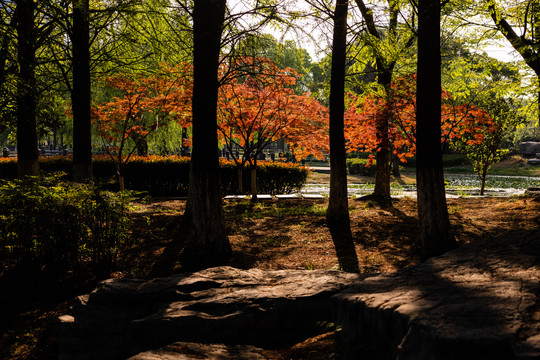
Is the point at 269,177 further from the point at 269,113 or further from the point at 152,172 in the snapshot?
the point at 152,172

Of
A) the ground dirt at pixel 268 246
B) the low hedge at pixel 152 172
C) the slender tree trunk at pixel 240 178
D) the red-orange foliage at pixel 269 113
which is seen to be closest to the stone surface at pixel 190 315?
the ground dirt at pixel 268 246

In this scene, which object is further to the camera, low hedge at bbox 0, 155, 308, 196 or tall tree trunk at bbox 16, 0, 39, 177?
low hedge at bbox 0, 155, 308, 196

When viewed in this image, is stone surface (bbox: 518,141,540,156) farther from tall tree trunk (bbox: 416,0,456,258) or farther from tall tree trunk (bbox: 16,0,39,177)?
tall tree trunk (bbox: 16,0,39,177)

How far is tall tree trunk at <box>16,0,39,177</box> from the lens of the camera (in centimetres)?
716

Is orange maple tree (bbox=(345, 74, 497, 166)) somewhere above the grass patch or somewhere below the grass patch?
above

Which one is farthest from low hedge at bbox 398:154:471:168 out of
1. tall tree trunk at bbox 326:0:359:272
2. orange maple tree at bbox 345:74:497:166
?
tall tree trunk at bbox 326:0:359:272

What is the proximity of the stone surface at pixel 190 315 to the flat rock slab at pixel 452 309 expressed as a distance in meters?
0.62

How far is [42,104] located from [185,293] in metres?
6.98

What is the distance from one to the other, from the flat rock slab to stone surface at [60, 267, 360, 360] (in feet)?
2.04

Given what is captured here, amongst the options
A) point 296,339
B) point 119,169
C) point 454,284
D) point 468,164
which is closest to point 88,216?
point 296,339

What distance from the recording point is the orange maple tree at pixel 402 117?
962 cm

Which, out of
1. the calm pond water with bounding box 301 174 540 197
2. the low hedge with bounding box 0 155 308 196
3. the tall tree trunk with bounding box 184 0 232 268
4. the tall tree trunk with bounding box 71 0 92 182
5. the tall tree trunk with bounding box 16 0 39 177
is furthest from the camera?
the calm pond water with bounding box 301 174 540 197

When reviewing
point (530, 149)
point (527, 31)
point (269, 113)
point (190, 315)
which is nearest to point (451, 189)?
point (527, 31)

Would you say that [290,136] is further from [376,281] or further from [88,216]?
[376,281]
